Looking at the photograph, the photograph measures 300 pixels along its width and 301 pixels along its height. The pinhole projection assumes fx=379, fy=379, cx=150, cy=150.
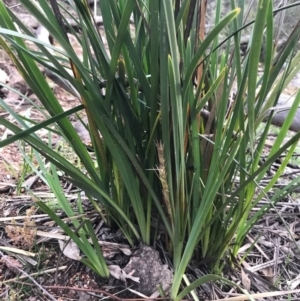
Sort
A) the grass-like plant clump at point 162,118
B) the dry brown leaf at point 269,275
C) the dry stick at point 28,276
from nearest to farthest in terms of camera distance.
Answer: the grass-like plant clump at point 162,118
the dry stick at point 28,276
the dry brown leaf at point 269,275

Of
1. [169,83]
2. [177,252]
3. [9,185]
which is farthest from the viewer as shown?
[9,185]

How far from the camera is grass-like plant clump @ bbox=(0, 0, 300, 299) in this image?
1.71 ft

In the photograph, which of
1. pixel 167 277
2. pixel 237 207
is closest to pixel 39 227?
pixel 167 277

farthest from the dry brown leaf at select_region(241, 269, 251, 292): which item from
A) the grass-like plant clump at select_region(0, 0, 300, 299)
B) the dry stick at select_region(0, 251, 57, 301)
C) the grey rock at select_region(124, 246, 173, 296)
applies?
the dry stick at select_region(0, 251, 57, 301)

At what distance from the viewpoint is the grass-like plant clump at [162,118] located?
522 millimetres

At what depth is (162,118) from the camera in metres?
0.54

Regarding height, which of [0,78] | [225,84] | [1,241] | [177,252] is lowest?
[0,78]

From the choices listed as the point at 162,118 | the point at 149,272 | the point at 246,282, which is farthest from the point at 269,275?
the point at 162,118

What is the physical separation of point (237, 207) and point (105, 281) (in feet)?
0.89

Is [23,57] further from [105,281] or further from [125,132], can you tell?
[105,281]

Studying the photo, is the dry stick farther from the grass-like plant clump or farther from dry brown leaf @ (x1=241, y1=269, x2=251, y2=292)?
dry brown leaf @ (x1=241, y1=269, x2=251, y2=292)

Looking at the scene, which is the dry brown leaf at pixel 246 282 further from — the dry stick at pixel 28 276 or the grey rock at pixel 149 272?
the dry stick at pixel 28 276

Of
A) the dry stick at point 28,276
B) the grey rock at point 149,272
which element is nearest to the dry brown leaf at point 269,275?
the grey rock at point 149,272

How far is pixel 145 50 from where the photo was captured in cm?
65
